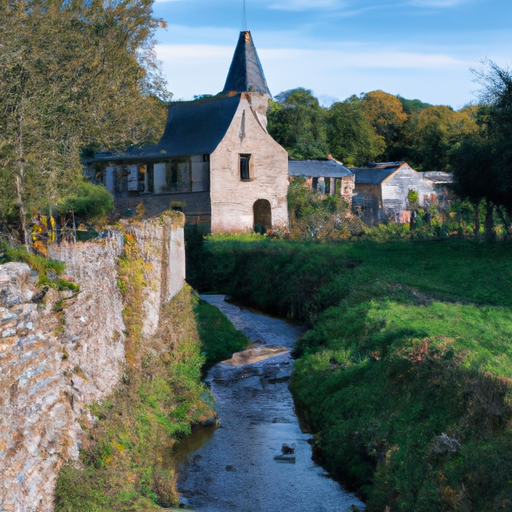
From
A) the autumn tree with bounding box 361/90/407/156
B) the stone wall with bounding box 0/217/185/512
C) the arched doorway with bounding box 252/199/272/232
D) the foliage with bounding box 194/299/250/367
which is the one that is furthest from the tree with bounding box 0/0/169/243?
the autumn tree with bounding box 361/90/407/156

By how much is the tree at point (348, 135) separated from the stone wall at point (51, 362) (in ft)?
165

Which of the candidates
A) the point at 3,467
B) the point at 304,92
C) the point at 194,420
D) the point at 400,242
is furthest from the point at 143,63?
the point at 304,92

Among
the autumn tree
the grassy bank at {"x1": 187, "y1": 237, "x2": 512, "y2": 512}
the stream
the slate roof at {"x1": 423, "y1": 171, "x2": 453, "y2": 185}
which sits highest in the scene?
the autumn tree

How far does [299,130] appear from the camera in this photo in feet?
186

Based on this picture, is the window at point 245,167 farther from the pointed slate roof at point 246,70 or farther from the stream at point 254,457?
the stream at point 254,457

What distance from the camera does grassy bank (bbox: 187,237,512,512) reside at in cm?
960

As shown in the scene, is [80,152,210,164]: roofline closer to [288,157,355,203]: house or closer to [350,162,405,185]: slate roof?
[288,157,355,203]: house

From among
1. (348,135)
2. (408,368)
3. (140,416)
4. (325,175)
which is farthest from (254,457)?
(348,135)

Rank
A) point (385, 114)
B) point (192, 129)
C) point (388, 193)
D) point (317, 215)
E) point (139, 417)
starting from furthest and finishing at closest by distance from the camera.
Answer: point (385, 114) → point (388, 193) → point (192, 129) → point (317, 215) → point (139, 417)

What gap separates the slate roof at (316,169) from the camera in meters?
46.9

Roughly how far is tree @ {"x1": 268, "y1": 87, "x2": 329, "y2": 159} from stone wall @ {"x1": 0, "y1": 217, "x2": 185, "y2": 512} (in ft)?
145

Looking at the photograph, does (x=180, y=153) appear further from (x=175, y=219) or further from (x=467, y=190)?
(x=175, y=219)

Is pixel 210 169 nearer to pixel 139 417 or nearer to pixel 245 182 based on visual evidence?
pixel 245 182

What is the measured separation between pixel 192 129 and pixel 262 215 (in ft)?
21.2
